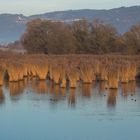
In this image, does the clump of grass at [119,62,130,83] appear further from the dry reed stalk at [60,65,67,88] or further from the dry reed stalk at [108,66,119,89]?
the dry reed stalk at [60,65,67,88]

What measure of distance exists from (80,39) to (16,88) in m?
15.3

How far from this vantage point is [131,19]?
514 ft

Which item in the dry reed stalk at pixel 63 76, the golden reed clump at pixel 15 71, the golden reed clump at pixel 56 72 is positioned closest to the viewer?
the dry reed stalk at pixel 63 76

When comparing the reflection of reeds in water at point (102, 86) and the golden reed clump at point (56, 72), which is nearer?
the reflection of reeds in water at point (102, 86)

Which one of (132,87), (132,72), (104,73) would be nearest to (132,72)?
(132,72)

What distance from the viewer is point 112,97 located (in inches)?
904

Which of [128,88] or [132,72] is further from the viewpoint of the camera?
[132,72]

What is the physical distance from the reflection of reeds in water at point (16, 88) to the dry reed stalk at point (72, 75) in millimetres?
2071

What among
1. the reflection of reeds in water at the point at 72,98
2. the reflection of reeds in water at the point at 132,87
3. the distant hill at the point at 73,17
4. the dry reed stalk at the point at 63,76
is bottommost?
the distant hill at the point at 73,17

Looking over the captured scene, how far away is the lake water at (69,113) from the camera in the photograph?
1694 centimetres

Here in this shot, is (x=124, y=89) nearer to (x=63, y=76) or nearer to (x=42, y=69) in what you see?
(x=63, y=76)

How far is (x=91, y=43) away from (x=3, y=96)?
17594 mm

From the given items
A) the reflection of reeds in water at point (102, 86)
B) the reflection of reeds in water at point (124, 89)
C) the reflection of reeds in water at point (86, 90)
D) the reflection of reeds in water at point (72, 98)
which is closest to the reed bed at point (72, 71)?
the reflection of reeds in water at point (102, 86)

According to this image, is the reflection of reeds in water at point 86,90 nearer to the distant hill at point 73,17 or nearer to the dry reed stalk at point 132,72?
the dry reed stalk at point 132,72
